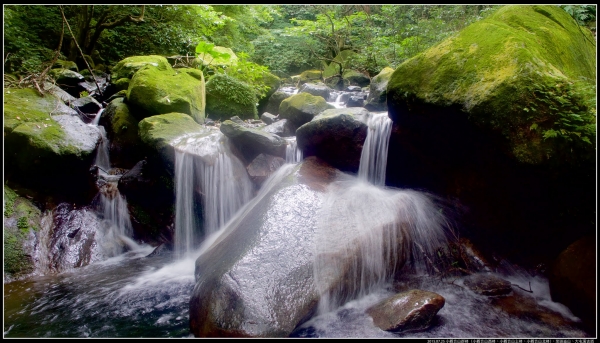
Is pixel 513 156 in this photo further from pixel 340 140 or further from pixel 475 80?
pixel 340 140

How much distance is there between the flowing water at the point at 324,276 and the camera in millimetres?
3332

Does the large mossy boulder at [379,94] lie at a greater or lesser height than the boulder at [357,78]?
lesser

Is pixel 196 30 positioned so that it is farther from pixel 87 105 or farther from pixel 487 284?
pixel 487 284

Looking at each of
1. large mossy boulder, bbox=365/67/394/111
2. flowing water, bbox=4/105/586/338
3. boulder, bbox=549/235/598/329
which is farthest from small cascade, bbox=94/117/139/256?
large mossy boulder, bbox=365/67/394/111

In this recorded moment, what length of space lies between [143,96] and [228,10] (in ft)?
31.6

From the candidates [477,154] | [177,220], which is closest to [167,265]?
[177,220]

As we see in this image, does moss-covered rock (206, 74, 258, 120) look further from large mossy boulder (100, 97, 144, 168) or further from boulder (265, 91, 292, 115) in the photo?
large mossy boulder (100, 97, 144, 168)

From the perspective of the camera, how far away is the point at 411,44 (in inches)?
439

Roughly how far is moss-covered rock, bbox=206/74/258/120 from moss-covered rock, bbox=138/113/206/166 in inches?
92.8

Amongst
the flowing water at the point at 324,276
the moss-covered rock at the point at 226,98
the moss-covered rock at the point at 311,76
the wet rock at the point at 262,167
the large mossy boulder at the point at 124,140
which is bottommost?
the flowing water at the point at 324,276

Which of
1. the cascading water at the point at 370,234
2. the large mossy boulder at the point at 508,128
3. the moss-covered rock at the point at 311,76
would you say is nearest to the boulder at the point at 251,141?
the cascading water at the point at 370,234

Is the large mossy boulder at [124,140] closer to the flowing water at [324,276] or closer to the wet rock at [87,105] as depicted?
the wet rock at [87,105]

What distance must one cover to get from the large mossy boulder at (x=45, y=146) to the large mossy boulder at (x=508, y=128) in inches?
218

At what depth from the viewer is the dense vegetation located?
908 centimetres
